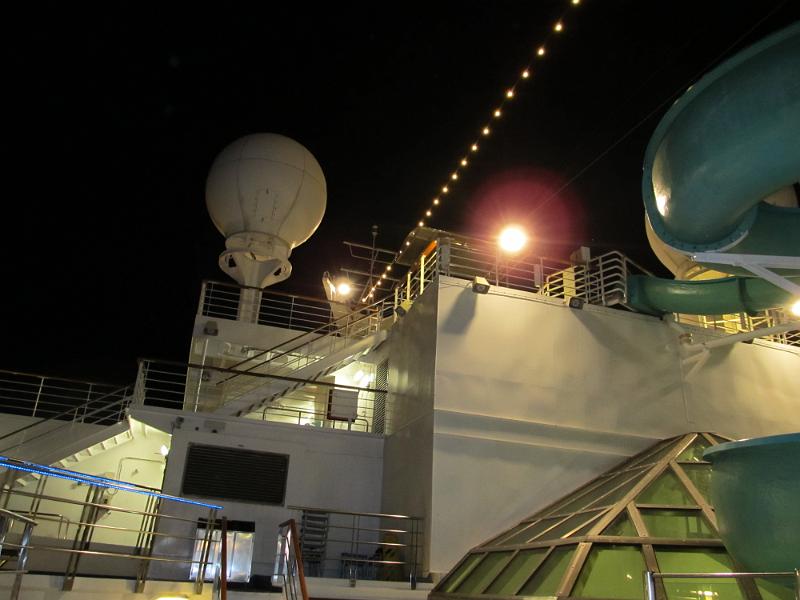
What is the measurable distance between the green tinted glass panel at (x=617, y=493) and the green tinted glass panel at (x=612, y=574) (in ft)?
4.89

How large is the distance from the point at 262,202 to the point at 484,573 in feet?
37.8

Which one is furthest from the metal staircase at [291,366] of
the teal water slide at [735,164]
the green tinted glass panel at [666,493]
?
the teal water slide at [735,164]

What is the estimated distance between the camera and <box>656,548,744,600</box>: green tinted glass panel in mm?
6773

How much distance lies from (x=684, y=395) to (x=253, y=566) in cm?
883

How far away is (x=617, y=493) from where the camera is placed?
9586 mm

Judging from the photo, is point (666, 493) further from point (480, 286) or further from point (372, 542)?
point (480, 286)

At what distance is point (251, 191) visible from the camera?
17281 mm

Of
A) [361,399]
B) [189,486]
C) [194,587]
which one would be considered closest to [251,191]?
[361,399]

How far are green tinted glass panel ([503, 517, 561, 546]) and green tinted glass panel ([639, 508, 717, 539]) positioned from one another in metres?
1.62

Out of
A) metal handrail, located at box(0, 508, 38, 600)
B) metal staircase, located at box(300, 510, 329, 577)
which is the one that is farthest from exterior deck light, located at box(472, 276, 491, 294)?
metal handrail, located at box(0, 508, 38, 600)

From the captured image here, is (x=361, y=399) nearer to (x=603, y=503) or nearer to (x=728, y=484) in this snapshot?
(x=603, y=503)

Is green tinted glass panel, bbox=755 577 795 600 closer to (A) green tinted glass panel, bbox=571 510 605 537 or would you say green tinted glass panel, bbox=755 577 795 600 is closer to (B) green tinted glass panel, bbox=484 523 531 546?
(A) green tinted glass panel, bbox=571 510 605 537

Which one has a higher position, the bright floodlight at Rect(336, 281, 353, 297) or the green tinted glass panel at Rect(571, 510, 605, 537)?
the bright floodlight at Rect(336, 281, 353, 297)

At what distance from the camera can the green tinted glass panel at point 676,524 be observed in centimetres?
809
